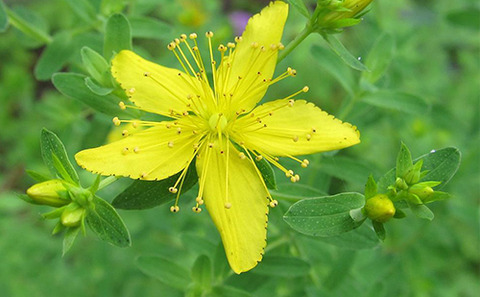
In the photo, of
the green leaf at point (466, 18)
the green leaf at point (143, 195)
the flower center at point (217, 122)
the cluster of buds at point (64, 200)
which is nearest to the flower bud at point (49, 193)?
the cluster of buds at point (64, 200)

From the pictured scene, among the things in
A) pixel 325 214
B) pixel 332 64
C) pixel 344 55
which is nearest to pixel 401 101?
pixel 332 64

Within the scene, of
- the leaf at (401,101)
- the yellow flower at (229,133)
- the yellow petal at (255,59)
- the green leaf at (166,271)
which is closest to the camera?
the yellow flower at (229,133)

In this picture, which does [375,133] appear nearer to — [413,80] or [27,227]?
[413,80]

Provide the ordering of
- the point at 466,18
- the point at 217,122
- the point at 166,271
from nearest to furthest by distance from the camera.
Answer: the point at 217,122
the point at 166,271
the point at 466,18

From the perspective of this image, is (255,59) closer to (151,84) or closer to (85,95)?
(151,84)

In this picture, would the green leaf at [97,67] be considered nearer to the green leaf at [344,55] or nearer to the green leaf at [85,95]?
the green leaf at [85,95]

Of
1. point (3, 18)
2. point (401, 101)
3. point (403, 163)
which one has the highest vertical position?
point (3, 18)
